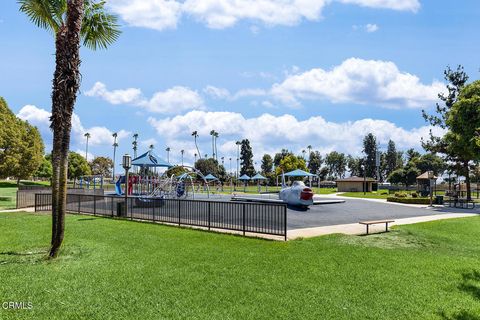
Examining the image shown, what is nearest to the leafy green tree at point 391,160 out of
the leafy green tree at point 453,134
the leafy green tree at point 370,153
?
the leafy green tree at point 370,153

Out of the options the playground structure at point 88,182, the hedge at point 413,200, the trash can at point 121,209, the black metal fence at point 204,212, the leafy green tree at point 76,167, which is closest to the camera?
the black metal fence at point 204,212

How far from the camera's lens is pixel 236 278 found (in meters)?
7.01

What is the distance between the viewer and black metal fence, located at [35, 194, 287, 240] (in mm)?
11359

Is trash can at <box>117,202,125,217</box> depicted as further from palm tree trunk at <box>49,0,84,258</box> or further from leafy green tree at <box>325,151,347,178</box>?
leafy green tree at <box>325,151,347,178</box>

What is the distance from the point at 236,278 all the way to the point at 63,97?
5.70 meters

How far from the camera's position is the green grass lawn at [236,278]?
5566 mm

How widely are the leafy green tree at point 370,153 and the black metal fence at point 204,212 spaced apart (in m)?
90.5

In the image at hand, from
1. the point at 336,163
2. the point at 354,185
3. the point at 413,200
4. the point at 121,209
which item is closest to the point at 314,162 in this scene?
the point at 336,163

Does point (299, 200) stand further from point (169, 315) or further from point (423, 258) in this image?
point (169, 315)

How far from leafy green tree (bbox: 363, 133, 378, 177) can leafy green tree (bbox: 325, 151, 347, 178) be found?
9.36 meters

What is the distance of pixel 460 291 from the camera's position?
684 cm


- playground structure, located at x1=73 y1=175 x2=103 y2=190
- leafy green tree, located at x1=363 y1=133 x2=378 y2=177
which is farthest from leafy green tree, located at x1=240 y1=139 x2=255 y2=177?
playground structure, located at x1=73 y1=175 x2=103 y2=190

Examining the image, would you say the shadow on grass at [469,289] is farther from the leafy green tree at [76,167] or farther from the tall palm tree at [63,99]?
the leafy green tree at [76,167]

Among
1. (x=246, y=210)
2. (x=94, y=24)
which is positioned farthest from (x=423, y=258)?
(x=94, y=24)
